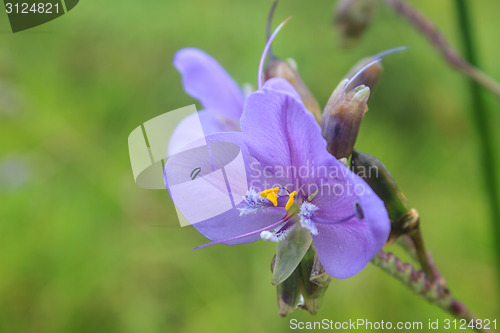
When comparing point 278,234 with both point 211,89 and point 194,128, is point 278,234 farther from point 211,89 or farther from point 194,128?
point 211,89

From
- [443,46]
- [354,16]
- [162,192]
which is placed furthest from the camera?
[162,192]

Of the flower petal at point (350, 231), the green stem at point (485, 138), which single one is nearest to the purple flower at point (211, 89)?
the flower petal at point (350, 231)

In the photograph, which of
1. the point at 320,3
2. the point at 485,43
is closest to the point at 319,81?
the point at 320,3

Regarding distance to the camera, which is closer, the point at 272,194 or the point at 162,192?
the point at 272,194

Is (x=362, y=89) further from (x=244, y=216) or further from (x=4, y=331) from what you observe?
(x=4, y=331)

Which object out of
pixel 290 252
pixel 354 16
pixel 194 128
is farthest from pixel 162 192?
pixel 290 252

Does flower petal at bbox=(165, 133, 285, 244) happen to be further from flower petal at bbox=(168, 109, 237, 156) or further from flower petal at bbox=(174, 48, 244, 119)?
flower petal at bbox=(174, 48, 244, 119)
